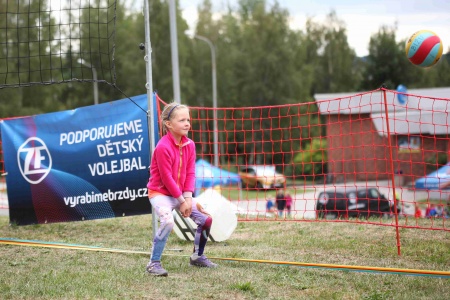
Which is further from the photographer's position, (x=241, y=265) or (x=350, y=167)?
(x=350, y=167)

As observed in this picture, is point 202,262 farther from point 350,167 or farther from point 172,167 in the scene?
point 350,167

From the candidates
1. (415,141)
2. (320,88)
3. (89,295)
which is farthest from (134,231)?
(320,88)

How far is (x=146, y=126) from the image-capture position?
8727mm

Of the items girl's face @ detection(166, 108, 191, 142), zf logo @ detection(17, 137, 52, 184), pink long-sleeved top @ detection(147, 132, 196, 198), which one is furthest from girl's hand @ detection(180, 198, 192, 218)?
zf logo @ detection(17, 137, 52, 184)

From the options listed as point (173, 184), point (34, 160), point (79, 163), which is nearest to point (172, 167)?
point (173, 184)

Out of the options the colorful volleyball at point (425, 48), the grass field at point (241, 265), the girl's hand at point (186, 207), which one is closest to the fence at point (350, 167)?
the grass field at point (241, 265)

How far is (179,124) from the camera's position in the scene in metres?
A: 6.17

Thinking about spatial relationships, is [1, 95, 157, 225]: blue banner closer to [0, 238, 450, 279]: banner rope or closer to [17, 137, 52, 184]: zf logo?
[17, 137, 52, 184]: zf logo

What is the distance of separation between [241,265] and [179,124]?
1.59 meters

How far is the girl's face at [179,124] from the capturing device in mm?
6172

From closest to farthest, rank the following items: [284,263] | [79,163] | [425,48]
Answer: [284,263] → [425,48] → [79,163]

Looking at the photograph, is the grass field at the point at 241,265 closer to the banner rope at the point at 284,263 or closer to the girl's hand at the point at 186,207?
the banner rope at the point at 284,263

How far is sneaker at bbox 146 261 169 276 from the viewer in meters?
5.94

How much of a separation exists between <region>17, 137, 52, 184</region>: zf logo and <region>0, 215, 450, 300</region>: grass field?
2.68 feet
